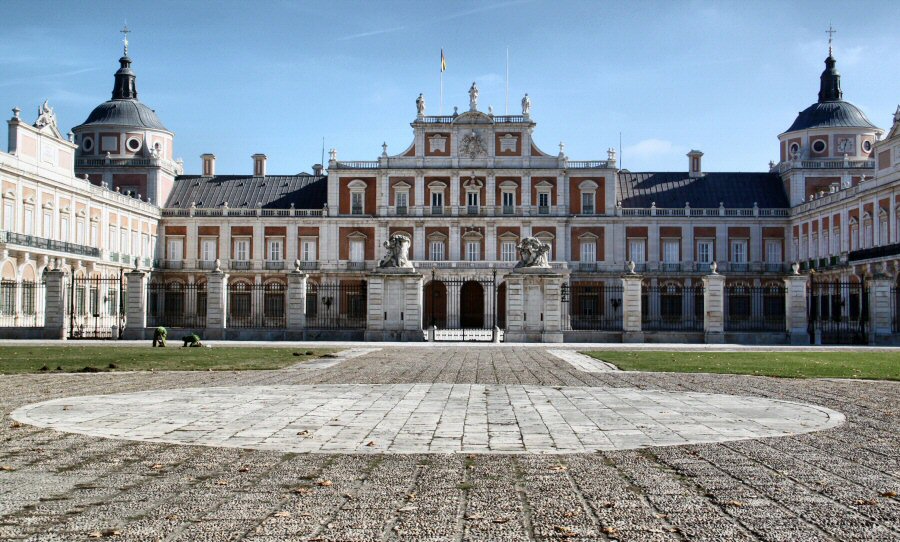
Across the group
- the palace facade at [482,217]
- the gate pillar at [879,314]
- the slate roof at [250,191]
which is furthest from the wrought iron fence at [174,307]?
the gate pillar at [879,314]

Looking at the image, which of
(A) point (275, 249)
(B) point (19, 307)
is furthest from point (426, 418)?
(A) point (275, 249)

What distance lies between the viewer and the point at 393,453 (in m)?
7.95

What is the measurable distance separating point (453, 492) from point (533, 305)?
24.9 meters

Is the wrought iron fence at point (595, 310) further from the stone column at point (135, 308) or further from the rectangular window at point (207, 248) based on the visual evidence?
the stone column at point (135, 308)

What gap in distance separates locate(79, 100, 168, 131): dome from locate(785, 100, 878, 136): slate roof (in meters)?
43.0

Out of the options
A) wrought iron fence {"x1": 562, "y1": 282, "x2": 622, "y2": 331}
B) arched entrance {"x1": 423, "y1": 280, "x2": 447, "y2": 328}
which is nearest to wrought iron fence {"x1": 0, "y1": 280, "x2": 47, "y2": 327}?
arched entrance {"x1": 423, "y1": 280, "x2": 447, "y2": 328}

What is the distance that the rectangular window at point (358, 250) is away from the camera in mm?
58531

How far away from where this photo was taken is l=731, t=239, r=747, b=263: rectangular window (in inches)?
2306

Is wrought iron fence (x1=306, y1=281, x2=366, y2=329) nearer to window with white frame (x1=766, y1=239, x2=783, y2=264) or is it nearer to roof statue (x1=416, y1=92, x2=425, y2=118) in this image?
roof statue (x1=416, y1=92, x2=425, y2=118)

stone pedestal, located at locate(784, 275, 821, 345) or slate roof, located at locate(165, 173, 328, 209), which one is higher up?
slate roof, located at locate(165, 173, 328, 209)

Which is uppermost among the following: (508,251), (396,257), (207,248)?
(207,248)

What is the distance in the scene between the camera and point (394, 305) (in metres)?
31.5

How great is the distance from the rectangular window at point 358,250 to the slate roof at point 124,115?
16.3 m

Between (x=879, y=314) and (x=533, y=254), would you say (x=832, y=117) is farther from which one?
(x=533, y=254)
